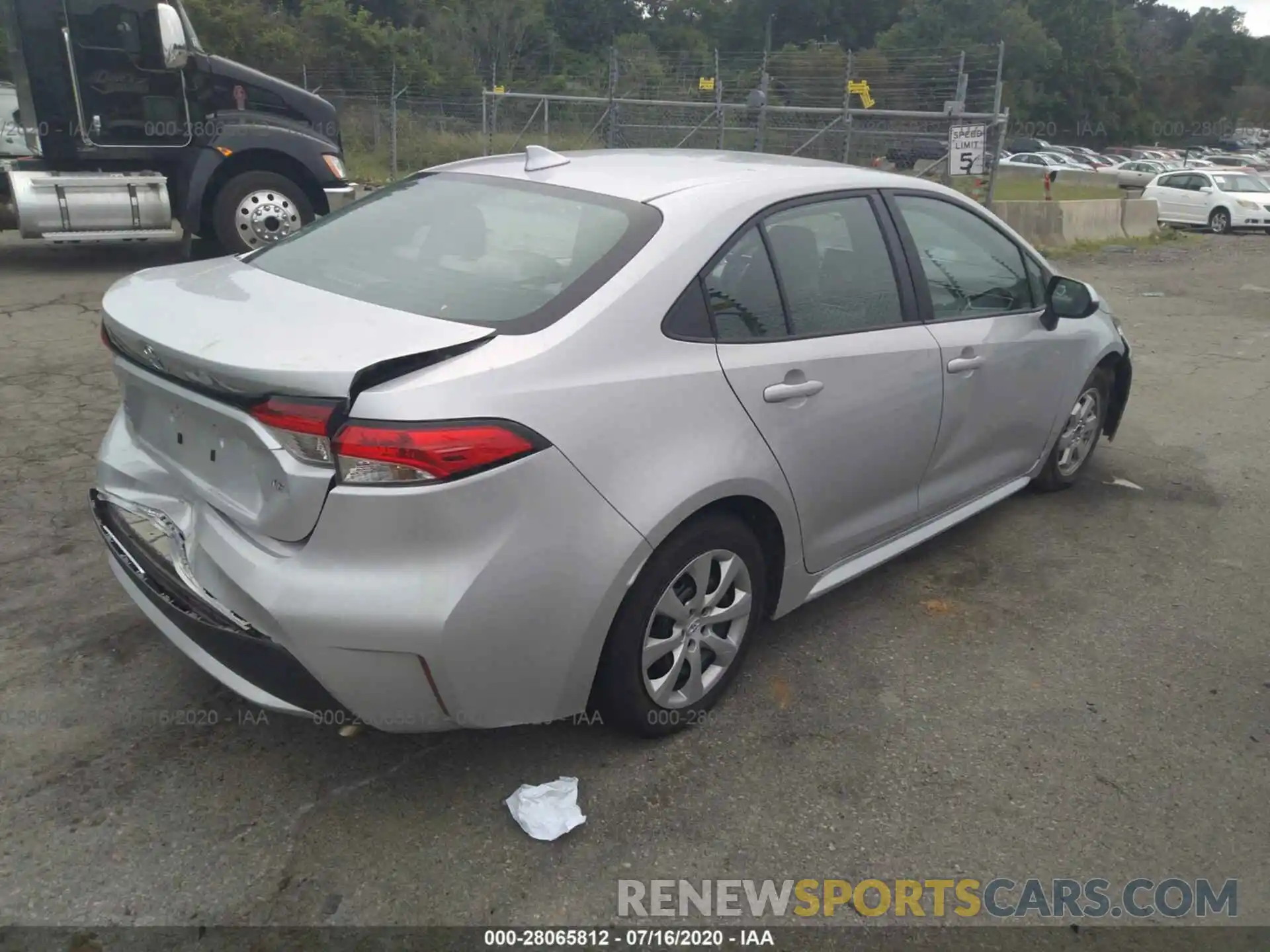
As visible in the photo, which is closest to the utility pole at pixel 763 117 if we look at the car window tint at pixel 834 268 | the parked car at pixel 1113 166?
the car window tint at pixel 834 268

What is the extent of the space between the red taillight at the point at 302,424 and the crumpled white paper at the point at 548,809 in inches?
40.9

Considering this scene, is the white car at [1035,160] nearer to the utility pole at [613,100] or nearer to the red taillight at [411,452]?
the utility pole at [613,100]

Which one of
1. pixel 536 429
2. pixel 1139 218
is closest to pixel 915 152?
pixel 1139 218

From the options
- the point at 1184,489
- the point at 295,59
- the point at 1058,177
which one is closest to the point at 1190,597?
the point at 1184,489

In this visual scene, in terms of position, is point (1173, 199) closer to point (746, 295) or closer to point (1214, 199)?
point (1214, 199)

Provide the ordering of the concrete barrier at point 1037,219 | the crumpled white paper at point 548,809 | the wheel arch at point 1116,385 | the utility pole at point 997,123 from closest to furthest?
the crumpled white paper at point 548,809, the wheel arch at point 1116,385, the utility pole at point 997,123, the concrete barrier at point 1037,219

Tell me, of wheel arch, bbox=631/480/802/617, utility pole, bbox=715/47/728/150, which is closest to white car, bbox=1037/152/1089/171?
utility pole, bbox=715/47/728/150

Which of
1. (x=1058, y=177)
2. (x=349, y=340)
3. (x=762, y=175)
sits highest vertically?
(x=762, y=175)

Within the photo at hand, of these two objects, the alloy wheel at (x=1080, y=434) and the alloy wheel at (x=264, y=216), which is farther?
the alloy wheel at (x=264, y=216)

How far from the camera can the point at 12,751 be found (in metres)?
2.78

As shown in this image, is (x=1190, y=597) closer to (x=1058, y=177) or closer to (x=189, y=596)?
(x=189, y=596)

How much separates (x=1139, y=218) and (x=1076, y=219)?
3.12m

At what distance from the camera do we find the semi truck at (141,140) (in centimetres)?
867

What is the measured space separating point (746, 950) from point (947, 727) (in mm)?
1110
